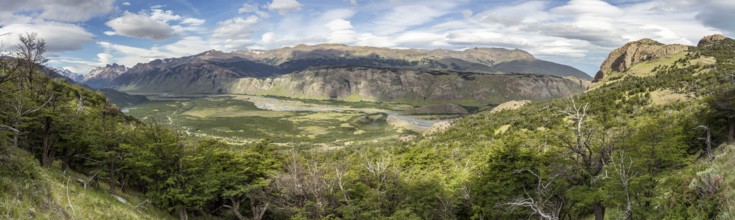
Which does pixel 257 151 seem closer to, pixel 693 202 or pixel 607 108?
pixel 693 202

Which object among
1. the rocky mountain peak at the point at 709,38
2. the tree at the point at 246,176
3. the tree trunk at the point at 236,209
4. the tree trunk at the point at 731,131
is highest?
the rocky mountain peak at the point at 709,38

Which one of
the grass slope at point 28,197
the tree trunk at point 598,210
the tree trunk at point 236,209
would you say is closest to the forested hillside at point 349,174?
the tree trunk at point 598,210

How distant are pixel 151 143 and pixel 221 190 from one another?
8795mm

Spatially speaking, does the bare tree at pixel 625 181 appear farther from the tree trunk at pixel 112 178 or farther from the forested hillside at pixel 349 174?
the tree trunk at pixel 112 178

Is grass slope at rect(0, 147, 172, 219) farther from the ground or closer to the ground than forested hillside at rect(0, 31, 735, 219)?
farther from the ground

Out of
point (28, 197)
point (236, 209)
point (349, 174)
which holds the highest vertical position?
point (28, 197)

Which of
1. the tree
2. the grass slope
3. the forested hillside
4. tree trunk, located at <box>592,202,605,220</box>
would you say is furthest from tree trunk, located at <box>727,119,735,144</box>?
the grass slope

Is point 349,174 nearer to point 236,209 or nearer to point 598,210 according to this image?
point 236,209

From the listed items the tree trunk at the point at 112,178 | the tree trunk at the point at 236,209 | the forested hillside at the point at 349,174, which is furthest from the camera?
the tree trunk at the point at 236,209

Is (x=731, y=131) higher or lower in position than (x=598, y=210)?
higher

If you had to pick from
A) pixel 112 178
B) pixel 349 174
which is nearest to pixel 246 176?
pixel 349 174

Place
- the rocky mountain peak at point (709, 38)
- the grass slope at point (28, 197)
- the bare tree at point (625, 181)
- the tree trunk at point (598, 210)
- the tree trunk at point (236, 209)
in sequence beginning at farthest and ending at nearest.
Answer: the rocky mountain peak at point (709, 38) < the tree trunk at point (236, 209) < the tree trunk at point (598, 210) < the bare tree at point (625, 181) < the grass slope at point (28, 197)

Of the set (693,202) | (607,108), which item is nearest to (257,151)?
(693,202)

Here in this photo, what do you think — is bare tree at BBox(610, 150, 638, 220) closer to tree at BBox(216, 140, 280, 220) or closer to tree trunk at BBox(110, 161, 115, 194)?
tree at BBox(216, 140, 280, 220)
